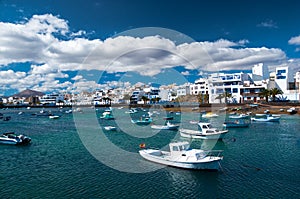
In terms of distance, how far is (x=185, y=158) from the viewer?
22.8 meters

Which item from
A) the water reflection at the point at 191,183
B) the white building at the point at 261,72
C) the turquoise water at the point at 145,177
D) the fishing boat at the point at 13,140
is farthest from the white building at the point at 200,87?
the water reflection at the point at 191,183

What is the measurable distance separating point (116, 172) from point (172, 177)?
5.55m

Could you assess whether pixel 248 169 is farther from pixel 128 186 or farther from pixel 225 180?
pixel 128 186

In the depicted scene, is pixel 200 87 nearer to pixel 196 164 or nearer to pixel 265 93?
pixel 265 93

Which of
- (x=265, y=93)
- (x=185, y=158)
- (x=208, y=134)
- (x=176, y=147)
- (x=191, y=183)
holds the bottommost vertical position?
(x=191, y=183)

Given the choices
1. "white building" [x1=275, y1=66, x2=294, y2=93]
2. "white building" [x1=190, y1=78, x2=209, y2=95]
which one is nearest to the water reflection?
"white building" [x1=275, y1=66, x2=294, y2=93]

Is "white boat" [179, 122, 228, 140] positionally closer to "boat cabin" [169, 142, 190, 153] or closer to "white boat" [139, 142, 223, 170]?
"white boat" [139, 142, 223, 170]

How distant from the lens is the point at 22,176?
72.4 feet

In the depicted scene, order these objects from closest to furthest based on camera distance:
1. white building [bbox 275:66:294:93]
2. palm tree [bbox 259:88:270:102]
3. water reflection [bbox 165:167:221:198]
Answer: water reflection [bbox 165:167:221:198] < palm tree [bbox 259:88:270:102] < white building [bbox 275:66:294:93]

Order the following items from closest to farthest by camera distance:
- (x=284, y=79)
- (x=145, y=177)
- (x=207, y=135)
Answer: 1. (x=145, y=177)
2. (x=207, y=135)
3. (x=284, y=79)

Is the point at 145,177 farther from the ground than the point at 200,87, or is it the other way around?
the point at 200,87

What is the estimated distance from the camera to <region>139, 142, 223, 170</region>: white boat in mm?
21953

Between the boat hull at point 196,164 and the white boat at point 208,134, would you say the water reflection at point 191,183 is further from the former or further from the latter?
the white boat at point 208,134

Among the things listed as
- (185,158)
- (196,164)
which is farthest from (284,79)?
(196,164)
